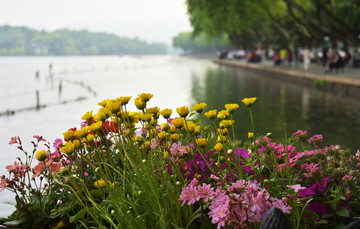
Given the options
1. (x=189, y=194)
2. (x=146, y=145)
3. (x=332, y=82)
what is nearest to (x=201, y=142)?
(x=146, y=145)

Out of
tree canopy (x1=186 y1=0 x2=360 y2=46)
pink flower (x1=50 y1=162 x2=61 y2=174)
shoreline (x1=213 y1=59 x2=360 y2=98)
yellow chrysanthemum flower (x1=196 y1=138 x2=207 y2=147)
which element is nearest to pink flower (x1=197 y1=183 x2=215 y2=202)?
yellow chrysanthemum flower (x1=196 y1=138 x2=207 y2=147)

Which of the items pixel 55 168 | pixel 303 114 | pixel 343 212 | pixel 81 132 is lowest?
pixel 303 114

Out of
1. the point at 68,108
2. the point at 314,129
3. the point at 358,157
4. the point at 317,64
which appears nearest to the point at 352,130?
the point at 314,129

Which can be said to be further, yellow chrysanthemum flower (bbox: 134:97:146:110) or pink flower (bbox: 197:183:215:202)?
yellow chrysanthemum flower (bbox: 134:97:146:110)

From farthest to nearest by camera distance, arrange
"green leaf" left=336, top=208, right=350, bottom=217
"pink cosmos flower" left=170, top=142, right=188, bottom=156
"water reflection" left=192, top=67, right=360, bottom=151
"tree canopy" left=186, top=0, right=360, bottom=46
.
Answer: "tree canopy" left=186, top=0, right=360, bottom=46, "water reflection" left=192, top=67, right=360, bottom=151, "pink cosmos flower" left=170, top=142, right=188, bottom=156, "green leaf" left=336, top=208, right=350, bottom=217

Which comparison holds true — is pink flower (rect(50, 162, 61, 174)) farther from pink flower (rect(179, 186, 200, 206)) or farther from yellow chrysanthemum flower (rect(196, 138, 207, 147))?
pink flower (rect(179, 186, 200, 206))

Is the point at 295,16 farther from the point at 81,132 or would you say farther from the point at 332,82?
the point at 81,132

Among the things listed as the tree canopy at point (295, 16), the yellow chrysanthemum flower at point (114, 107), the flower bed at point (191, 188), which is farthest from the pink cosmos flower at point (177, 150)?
the tree canopy at point (295, 16)

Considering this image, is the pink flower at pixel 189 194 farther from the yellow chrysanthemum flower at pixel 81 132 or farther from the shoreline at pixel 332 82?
the shoreline at pixel 332 82

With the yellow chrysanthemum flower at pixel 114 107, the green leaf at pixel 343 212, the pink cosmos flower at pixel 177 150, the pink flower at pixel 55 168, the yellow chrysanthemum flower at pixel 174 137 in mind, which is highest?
the yellow chrysanthemum flower at pixel 114 107

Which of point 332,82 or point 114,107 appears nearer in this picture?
point 114,107

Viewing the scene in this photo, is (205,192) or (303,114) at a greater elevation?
(205,192)

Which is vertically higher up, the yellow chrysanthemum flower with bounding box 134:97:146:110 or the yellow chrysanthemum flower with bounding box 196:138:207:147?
the yellow chrysanthemum flower with bounding box 134:97:146:110

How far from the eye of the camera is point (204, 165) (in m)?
3.03
